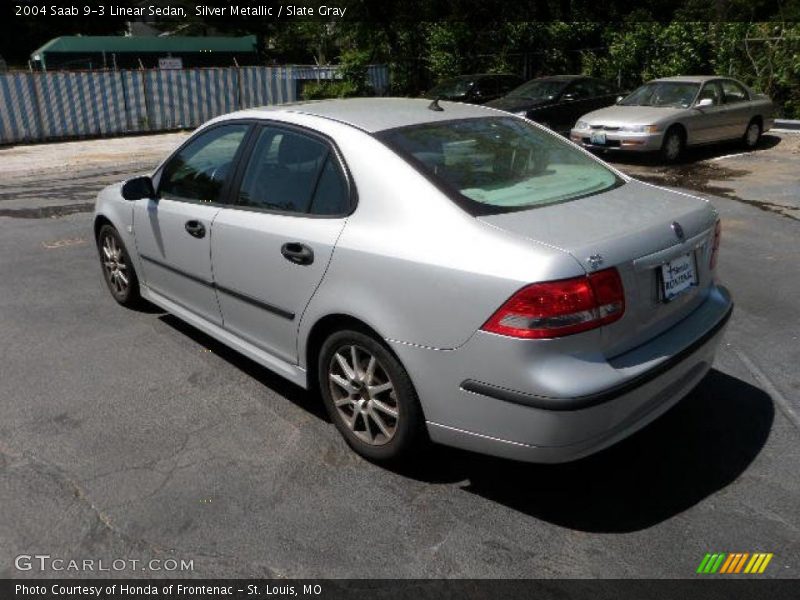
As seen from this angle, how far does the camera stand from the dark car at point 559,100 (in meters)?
13.9

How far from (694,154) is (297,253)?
39.1ft

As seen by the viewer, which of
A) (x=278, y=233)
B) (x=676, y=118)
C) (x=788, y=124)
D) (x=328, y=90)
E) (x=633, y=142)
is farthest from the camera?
(x=328, y=90)

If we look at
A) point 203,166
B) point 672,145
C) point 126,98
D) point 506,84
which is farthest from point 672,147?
point 126,98

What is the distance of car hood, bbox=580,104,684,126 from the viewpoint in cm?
1180

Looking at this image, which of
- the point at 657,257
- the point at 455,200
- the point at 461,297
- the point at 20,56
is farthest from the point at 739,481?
the point at 20,56

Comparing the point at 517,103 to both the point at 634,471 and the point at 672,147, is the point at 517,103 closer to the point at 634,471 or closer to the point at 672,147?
the point at 672,147

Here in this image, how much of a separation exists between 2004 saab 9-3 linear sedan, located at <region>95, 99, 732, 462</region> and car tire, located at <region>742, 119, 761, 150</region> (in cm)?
1118

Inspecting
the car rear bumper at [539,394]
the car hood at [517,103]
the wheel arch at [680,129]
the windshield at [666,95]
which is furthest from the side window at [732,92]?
the car rear bumper at [539,394]

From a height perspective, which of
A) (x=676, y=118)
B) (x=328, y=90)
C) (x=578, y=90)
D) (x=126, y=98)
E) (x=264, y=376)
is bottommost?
(x=126, y=98)

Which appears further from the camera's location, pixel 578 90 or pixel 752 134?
pixel 578 90

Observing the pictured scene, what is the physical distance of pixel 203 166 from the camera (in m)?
4.26

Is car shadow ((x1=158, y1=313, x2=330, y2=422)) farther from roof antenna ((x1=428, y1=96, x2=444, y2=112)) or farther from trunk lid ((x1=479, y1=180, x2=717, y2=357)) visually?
roof antenna ((x1=428, y1=96, x2=444, y2=112))
